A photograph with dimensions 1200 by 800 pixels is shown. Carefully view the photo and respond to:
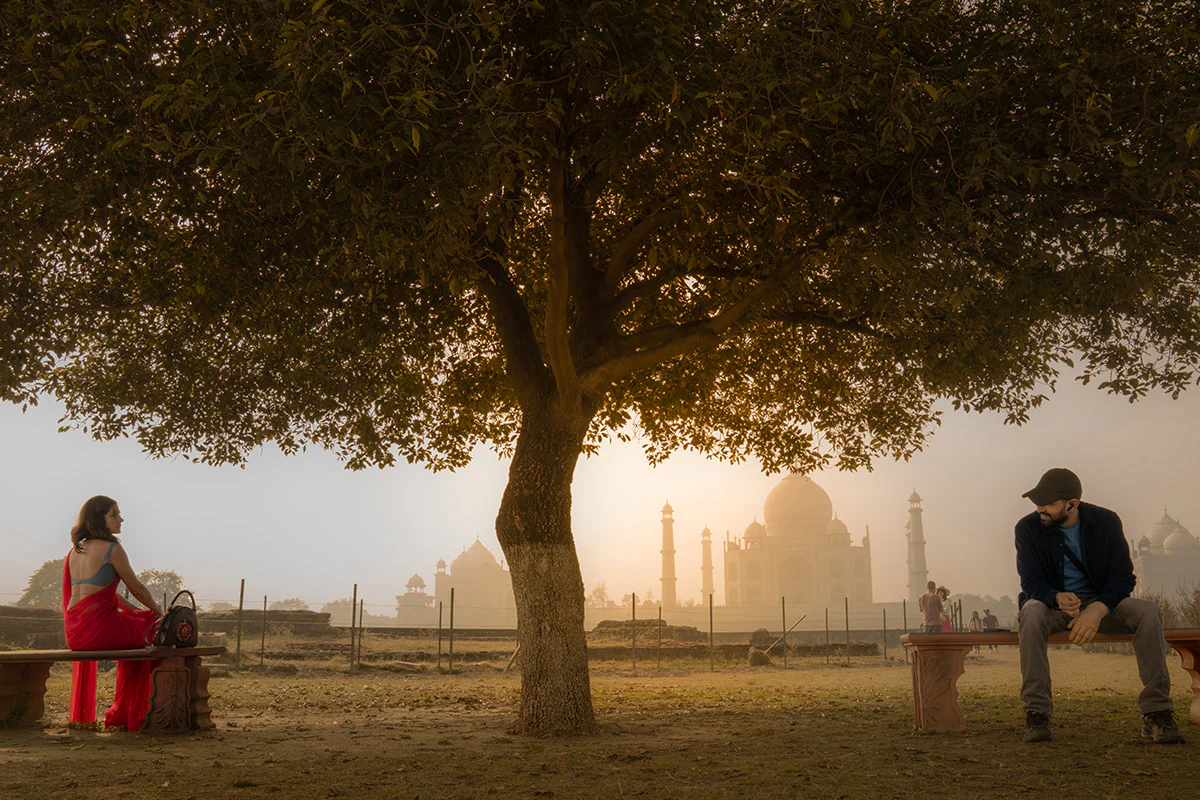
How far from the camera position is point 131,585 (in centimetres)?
732

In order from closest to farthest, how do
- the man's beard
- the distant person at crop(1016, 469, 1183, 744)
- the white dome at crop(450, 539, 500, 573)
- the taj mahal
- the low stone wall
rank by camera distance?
the distant person at crop(1016, 469, 1183, 744)
the man's beard
the low stone wall
the taj mahal
the white dome at crop(450, 539, 500, 573)

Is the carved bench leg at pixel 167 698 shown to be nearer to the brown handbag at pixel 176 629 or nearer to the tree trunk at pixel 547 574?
the brown handbag at pixel 176 629

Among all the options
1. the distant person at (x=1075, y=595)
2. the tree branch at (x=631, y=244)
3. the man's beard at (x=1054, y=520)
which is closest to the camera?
the distant person at (x=1075, y=595)

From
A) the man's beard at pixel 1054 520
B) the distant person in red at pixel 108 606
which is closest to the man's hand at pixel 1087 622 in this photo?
the man's beard at pixel 1054 520

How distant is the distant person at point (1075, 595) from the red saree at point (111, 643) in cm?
647

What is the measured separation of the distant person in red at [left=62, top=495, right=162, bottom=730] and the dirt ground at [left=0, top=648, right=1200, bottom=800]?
0.39 m

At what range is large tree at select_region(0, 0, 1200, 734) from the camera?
6.34 meters

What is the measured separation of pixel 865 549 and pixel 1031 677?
257 ft

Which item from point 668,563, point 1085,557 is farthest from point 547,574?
point 668,563

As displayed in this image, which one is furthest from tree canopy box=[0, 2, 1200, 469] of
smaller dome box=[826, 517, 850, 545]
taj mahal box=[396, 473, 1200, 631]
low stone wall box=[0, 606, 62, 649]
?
smaller dome box=[826, 517, 850, 545]

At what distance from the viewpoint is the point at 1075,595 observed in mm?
5777

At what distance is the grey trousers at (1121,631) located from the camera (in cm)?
564

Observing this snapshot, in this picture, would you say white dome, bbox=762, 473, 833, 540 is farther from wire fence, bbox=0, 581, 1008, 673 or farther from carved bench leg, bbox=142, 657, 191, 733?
carved bench leg, bbox=142, 657, 191, 733

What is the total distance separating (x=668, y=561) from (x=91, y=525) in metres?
83.9
